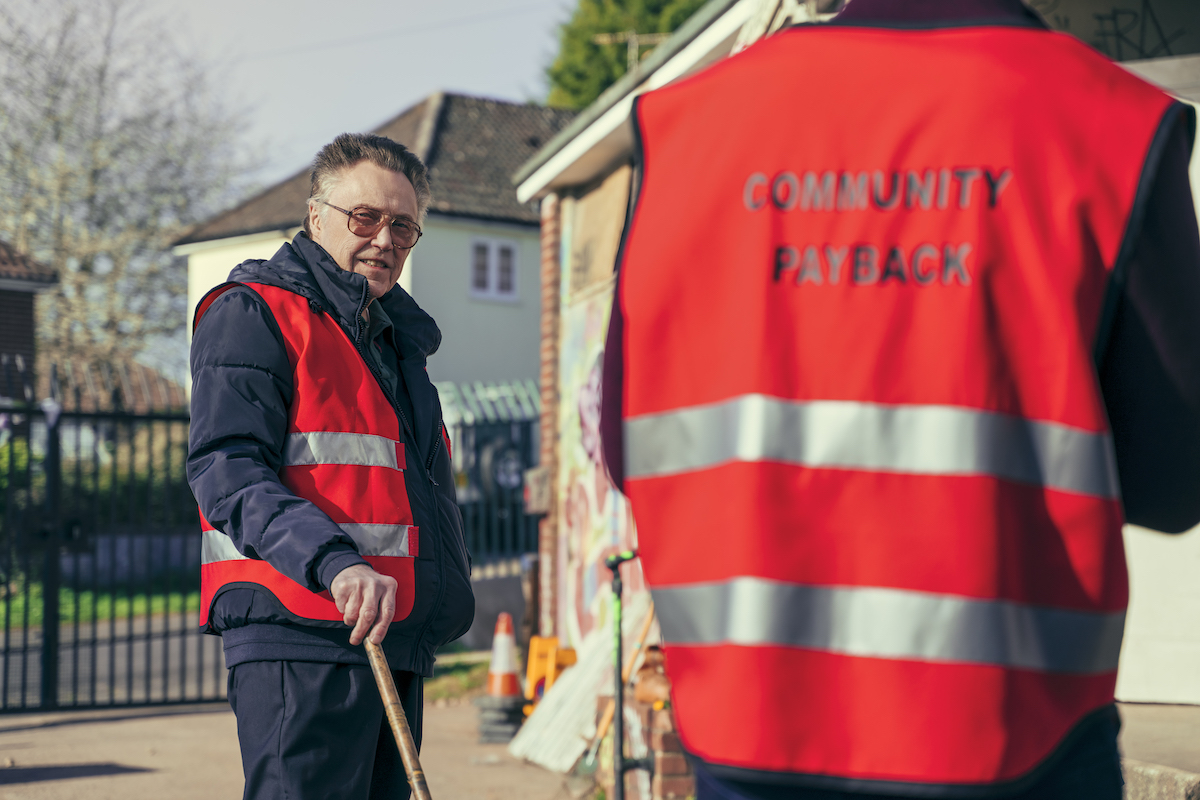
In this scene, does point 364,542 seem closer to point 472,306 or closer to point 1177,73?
point 1177,73

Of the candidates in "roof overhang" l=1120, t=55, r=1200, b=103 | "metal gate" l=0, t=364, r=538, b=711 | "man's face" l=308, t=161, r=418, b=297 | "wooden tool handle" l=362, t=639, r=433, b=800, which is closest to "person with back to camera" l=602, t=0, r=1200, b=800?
"wooden tool handle" l=362, t=639, r=433, b=800

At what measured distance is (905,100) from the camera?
1414 millimetres

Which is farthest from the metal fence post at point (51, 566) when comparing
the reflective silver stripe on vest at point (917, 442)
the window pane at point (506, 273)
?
the window pane at point (506, 273)

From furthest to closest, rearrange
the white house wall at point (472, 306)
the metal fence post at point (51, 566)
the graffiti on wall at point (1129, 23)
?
the white house wall at point (472, 306) → the metal fence post at point (51, 566) → the graffiti on wall at point (1129, 23)

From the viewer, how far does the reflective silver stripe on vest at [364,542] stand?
247 centimetres

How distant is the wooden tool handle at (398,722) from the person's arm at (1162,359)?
1.33 m

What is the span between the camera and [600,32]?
134ft

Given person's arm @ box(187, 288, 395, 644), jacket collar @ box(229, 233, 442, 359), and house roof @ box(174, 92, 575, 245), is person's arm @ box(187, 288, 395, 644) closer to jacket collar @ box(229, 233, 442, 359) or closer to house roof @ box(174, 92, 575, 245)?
jacket collar @ box(229, 233, 442, 359)

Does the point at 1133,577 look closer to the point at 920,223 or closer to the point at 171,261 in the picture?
the point at 920,223

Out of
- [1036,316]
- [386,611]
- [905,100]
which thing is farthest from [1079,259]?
[386,611]

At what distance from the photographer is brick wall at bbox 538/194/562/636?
10.3 metres

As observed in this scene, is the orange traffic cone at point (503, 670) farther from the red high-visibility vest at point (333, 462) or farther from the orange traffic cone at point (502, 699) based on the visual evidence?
the red high-visibility vest at point (333, 462)

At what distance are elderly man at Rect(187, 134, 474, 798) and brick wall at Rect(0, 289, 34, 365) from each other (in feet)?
79.5

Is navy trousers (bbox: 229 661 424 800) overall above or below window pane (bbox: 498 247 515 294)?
below
